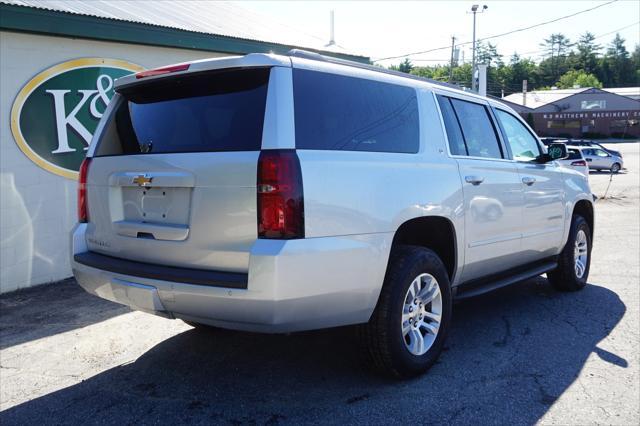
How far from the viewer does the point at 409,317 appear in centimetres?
371

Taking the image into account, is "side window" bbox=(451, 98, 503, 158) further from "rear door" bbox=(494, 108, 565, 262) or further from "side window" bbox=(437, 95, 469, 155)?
"rear door" bbox=(494, 108, 565, 262)

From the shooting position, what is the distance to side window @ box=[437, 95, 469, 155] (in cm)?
425

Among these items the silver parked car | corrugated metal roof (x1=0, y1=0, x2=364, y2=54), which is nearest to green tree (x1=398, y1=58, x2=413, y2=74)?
the silver parked car

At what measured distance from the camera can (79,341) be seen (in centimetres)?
468

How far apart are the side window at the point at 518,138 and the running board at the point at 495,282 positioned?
1.04 metres

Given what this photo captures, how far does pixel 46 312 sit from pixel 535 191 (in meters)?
4.88

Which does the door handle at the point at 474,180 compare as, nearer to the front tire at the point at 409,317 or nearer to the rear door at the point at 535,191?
the front tire at the point at 409,317

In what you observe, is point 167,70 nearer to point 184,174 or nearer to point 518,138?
point 184,174

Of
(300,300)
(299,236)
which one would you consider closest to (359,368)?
(300,300)

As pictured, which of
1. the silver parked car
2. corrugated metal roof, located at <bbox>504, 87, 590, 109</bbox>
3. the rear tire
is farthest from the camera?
corrugated metal roof, located at <bbox>504, 87, 590, 109</bbox>

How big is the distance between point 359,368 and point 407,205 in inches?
47.7

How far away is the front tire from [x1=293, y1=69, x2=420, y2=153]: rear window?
74 centimetres

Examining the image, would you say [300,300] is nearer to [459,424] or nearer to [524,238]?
[459,424]

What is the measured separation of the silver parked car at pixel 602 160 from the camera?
94.4 ft
